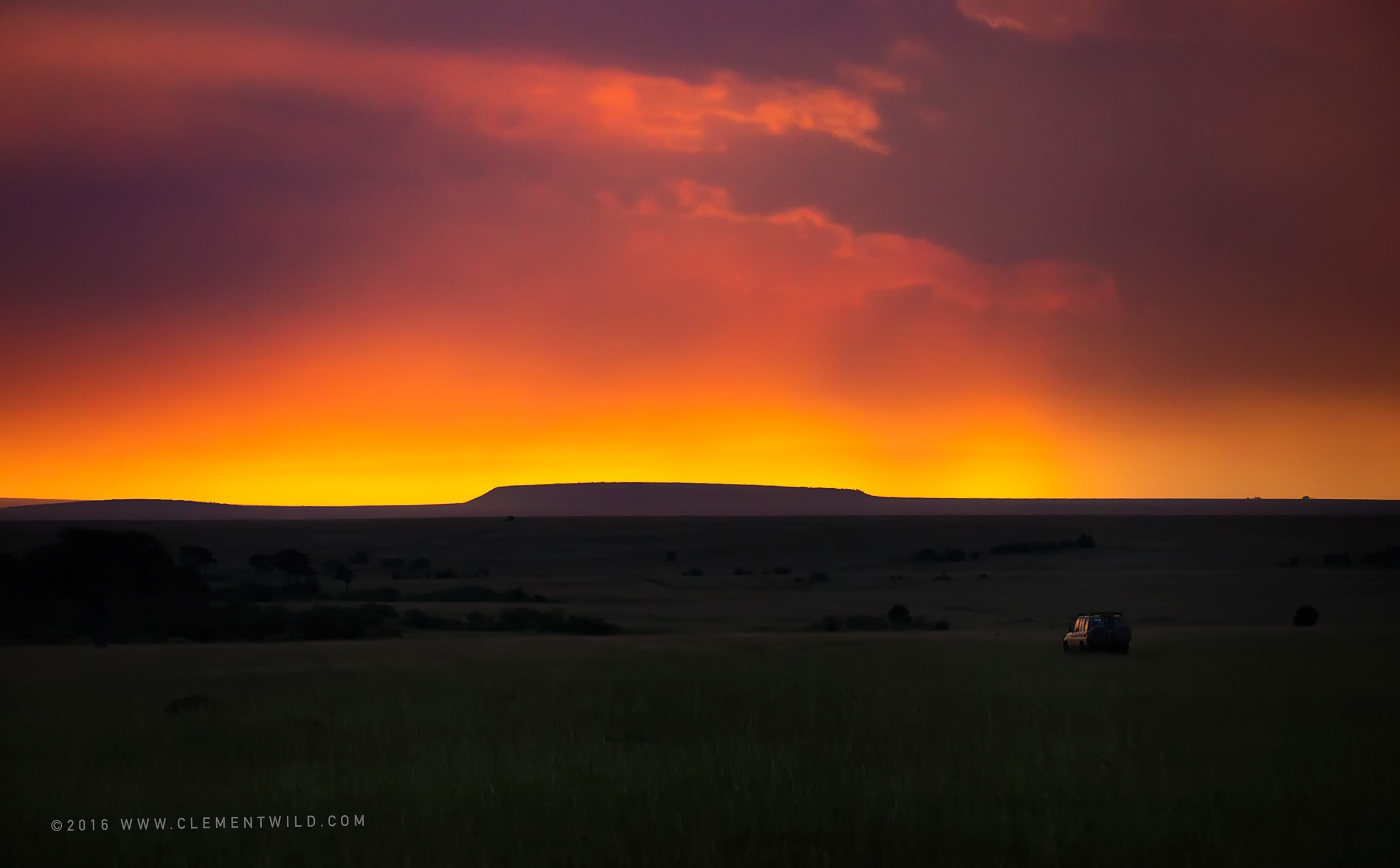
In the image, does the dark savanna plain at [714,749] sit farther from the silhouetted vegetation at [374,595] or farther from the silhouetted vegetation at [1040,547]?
the silhouetted vegetation at [1040,547]

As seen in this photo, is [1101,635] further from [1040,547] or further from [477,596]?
[1040,547]

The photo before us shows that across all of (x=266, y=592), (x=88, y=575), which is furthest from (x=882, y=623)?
(x=266, y=592)

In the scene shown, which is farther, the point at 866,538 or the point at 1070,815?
the point at 866,538

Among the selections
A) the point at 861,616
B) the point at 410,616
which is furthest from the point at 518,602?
the point at 861,616

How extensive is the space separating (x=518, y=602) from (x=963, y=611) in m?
23.5

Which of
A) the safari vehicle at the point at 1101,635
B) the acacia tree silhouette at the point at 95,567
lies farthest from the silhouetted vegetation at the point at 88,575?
the safari vehicle at the point at 1101,635

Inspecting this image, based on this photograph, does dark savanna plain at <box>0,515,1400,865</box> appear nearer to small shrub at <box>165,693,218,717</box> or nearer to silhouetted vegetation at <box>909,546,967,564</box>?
small shrub at <box>165,693,218,717</box>

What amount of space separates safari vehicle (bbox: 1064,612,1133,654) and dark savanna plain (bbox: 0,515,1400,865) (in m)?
0.76

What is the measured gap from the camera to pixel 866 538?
446ft

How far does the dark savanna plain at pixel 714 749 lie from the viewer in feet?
33.7

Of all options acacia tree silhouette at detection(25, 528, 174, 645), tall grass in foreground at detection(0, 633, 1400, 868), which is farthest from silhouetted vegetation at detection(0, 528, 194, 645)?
tall grass in foreground at detection(0, 633, 1400, 868)

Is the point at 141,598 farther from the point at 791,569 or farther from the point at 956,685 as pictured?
the point at 791,569

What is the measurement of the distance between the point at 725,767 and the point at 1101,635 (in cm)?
1893

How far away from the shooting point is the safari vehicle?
2947cm
